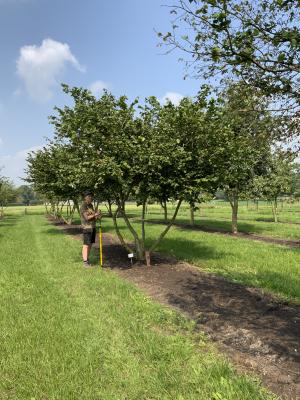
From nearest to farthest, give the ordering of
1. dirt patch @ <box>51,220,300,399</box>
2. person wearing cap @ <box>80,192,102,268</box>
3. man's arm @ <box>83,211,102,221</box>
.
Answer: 1. dirt patch @ <box>51,220,300,399</box>
2. person wearing cap @ <box>80,192,102,268</box>
3. man's arm @ <box>83,211,102,221</box>

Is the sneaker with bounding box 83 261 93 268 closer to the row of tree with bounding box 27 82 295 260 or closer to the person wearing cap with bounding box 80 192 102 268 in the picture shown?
the person wearing cap with bounding box 80 192 102 268

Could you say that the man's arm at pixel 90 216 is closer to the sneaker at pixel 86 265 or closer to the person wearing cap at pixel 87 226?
the person wearing cap at pixel 87 226

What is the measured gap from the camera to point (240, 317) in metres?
6.81

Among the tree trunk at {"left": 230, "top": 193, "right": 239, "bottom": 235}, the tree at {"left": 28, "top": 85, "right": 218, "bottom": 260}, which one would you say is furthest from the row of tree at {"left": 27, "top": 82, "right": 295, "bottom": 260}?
the tree trunk at {"left": 230, "top": 193, "right": 239, "bottom": 235}

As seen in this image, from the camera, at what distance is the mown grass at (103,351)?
4391 mm

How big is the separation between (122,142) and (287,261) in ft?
21.2

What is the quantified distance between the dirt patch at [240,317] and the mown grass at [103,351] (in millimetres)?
330

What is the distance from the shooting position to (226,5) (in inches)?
160

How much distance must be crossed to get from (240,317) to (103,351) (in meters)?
2.64

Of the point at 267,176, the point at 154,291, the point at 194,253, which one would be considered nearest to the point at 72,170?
the point at 154,291

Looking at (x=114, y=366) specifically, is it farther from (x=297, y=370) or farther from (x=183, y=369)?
(x=297, y=370)

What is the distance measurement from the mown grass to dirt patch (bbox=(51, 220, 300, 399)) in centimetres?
33

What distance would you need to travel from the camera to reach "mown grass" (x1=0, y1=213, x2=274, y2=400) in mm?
4391

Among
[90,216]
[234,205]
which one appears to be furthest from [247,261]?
[234,205]
